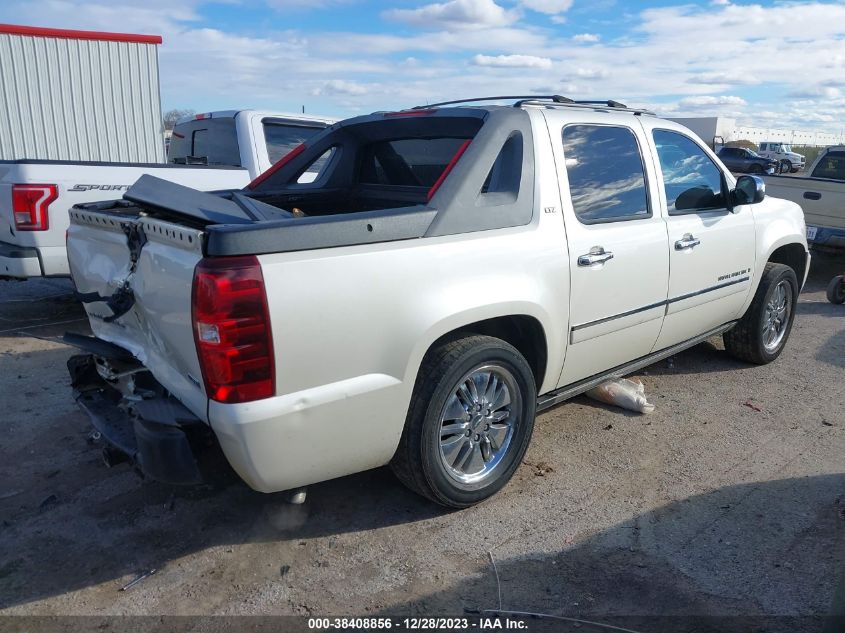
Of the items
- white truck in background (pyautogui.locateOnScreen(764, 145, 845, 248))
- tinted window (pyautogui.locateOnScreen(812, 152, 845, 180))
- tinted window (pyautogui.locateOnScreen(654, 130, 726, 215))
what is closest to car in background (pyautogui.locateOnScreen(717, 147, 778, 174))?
tinted window (pyautogui.locateOnScreen(812, 152, 845, 180))

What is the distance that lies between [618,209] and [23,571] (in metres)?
3.34

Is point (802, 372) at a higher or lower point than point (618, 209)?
lower

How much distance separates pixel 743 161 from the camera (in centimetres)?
3512

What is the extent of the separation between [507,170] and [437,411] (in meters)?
1.23

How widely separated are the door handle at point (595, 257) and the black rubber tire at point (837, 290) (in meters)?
5.30

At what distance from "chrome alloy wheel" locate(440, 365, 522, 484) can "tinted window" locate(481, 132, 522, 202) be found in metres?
0.85

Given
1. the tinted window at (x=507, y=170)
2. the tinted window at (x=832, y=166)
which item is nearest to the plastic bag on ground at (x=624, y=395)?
the tinted window at (x=507, y=170)

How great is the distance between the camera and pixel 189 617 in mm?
2605

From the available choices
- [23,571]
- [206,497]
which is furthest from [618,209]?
[23,571]

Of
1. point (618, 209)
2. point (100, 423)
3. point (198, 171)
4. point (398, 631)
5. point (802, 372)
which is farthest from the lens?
point (198, 171)

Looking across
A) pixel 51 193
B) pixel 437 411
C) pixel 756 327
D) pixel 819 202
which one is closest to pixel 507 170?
pixel 437 411

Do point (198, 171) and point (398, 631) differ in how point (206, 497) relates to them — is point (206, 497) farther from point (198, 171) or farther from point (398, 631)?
point (198, 171)

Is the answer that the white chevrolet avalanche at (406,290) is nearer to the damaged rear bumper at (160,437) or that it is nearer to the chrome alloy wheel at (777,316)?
the damaged rear bumper at (160,437)

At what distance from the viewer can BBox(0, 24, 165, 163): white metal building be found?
11.3 metres
